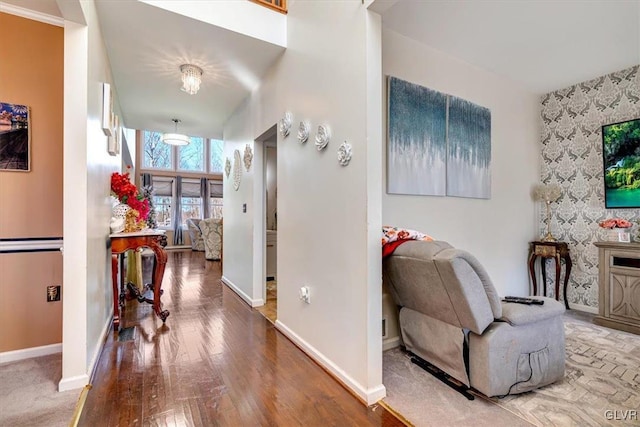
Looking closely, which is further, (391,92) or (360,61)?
(391,92)

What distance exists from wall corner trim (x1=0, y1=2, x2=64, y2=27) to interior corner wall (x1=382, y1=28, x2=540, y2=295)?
99.6 inches

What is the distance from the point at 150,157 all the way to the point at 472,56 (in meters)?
9.68

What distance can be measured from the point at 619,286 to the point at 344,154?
3.22 m

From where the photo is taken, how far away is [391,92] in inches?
98.3

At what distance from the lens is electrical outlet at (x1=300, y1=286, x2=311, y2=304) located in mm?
2361

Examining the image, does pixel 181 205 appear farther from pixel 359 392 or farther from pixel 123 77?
pixel 359 392

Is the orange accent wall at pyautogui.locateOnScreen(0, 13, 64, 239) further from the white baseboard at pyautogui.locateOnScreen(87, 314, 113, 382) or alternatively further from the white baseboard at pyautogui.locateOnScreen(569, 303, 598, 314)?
the white baseboard at pyautogui.locateOnScreen(569, 303, 598, 314)

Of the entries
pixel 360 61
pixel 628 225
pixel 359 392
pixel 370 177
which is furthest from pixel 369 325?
pixel 628 225

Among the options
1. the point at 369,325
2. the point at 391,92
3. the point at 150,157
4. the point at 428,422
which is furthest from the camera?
the point at 150,157

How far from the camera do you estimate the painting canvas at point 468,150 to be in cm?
288

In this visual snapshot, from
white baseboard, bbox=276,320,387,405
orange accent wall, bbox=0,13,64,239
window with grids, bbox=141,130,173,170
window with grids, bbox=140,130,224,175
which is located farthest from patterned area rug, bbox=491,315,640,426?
window with grids, bbox=141,130,173,170

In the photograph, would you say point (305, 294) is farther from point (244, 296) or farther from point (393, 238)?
point (244, 296)

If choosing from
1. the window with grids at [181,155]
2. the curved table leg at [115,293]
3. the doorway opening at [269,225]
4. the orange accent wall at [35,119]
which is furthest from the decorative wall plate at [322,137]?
the window with grids at [181,155]

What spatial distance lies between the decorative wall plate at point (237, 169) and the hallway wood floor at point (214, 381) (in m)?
1.88
